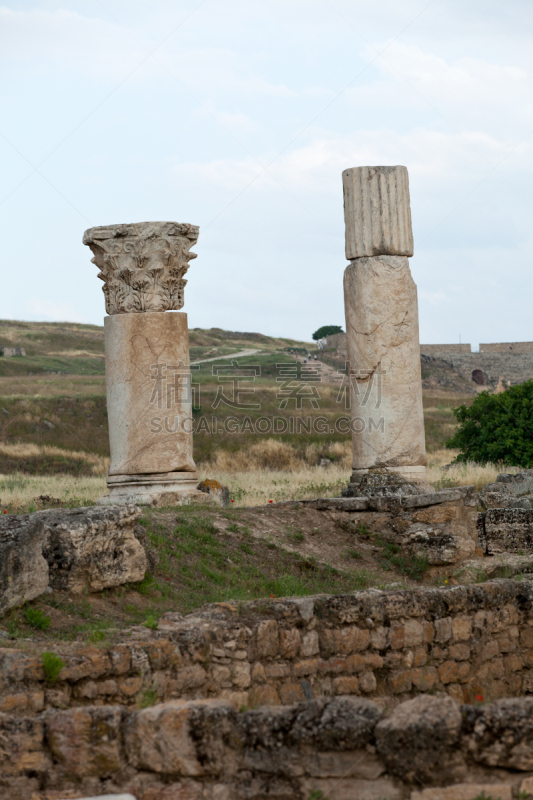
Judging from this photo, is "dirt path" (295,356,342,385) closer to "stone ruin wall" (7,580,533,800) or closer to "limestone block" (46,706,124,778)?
"stone ruin wall" (7,580,533,800)

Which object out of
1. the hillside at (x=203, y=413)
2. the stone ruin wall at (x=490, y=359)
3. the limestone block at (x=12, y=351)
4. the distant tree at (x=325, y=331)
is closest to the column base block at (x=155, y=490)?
the hillside at (x=203, y=413)

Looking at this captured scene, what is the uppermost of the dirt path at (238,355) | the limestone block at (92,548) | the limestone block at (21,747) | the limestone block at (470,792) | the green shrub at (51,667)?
the dirt path at (238,355)

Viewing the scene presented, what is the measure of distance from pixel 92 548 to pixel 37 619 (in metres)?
0.92

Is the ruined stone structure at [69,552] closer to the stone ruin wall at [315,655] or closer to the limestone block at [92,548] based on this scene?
the limestone block at [92,548]

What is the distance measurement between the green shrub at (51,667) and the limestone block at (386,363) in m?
6.68

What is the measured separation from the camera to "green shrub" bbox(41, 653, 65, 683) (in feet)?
16.0

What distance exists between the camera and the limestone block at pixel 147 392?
35.9ft

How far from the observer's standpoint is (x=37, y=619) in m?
5.98

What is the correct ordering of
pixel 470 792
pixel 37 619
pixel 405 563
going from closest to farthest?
pixel 470 792 → pixel 37 619 → pixel 405 563

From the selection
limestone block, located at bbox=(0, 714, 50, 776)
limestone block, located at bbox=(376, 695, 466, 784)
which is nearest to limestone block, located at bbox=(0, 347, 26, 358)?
limestone block, located at bbox=(0, 714, 50, 776)

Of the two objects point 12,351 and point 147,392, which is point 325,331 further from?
point 147,392

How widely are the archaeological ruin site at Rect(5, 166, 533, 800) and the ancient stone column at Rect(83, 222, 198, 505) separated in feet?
0.09

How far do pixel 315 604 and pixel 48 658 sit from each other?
2.28 meters

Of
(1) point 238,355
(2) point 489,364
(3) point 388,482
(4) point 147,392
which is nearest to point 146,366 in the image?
(4) point 147,392
